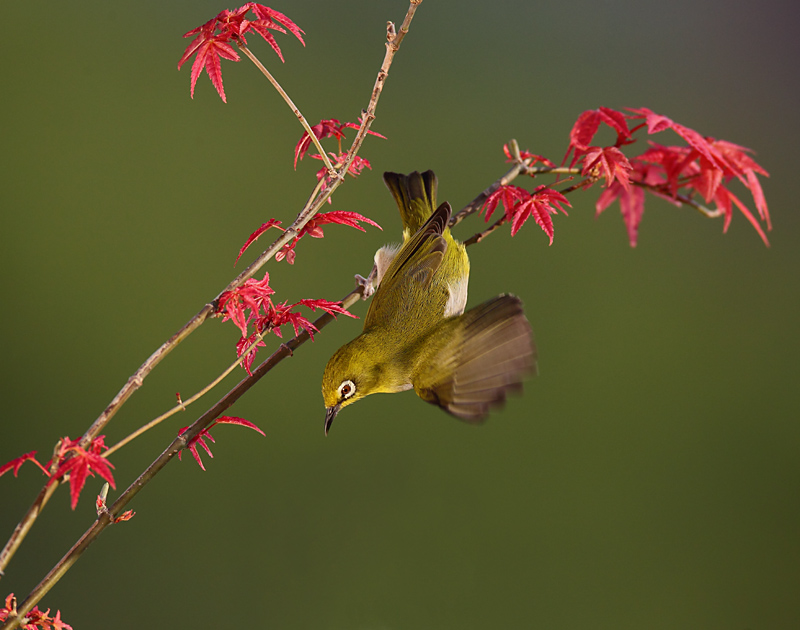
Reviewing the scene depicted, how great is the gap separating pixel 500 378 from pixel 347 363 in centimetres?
21

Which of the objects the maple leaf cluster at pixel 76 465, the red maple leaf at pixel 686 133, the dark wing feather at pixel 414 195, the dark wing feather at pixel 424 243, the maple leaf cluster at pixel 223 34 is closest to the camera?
the maple leaf cluster at pixel 76 465

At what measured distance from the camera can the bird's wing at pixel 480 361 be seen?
28.3 inches

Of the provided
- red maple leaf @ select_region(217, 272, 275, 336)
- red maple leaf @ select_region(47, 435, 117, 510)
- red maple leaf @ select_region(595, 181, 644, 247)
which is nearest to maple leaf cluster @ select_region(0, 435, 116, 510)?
red maple leaf @ select_region(47, 435, 117, 510)

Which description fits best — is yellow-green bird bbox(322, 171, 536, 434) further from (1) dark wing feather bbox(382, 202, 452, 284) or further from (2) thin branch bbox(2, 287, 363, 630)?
(2) thin branch bbox(2, 287, 363, 630)

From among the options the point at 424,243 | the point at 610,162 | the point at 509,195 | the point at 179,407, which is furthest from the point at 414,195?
the point at 179,407

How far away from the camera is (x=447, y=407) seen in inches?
29.4

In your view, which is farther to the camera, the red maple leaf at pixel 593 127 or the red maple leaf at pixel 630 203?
the red maple leaf at pixel 630 203

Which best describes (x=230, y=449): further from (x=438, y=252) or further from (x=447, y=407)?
(x=447, y=407)

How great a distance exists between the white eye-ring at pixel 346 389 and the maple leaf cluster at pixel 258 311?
0.11 meters

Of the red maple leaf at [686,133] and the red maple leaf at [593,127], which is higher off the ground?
the red maple leaf at [593,127]

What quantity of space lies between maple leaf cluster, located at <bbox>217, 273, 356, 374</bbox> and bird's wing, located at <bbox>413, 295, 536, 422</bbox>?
15 centimetres

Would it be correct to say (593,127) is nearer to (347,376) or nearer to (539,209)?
(539,209)

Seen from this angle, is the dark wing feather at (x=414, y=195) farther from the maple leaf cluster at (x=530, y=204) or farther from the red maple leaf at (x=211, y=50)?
the red maple leaf at (x=211, y=50)

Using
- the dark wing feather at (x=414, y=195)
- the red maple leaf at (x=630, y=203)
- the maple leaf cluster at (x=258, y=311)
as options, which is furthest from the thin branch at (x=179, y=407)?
the red maple leaf at (x=630, y=203)
